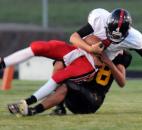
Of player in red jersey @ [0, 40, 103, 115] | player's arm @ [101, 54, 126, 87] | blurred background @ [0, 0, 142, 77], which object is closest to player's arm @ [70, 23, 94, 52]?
player in red jersey @ [0, 40, 103, 115]

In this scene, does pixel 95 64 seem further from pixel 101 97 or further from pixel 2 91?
pixel 2 91

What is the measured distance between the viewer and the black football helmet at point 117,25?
9000 millimetres

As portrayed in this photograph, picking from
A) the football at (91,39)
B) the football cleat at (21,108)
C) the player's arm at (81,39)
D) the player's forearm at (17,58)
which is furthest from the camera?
the football at (91,39)

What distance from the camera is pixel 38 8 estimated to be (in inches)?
1064

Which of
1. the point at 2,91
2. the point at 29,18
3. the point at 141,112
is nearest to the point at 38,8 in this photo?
the point at 29,18

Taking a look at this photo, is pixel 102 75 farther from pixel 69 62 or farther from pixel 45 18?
pixel 45 18

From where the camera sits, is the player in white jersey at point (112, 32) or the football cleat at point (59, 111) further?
the football cleat at point (59, 111)

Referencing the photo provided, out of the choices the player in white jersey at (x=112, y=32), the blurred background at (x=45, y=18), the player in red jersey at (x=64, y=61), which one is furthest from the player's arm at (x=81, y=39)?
the blurred background at (x=45, y=18)

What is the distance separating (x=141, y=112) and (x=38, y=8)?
1746cm

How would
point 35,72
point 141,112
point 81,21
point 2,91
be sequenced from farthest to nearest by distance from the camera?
point 81,21
point 35,72
point 2,91
point 141,112

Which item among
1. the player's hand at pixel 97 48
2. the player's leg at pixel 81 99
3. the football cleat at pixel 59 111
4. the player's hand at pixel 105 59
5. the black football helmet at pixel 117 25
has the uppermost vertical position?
the black football helmet at pixel 117 25

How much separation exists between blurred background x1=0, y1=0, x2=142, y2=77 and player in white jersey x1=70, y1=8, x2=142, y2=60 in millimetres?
12740

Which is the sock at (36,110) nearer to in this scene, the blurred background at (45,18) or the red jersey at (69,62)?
the red jersey at (69,62)

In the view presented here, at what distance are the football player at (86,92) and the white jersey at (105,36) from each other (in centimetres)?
15
